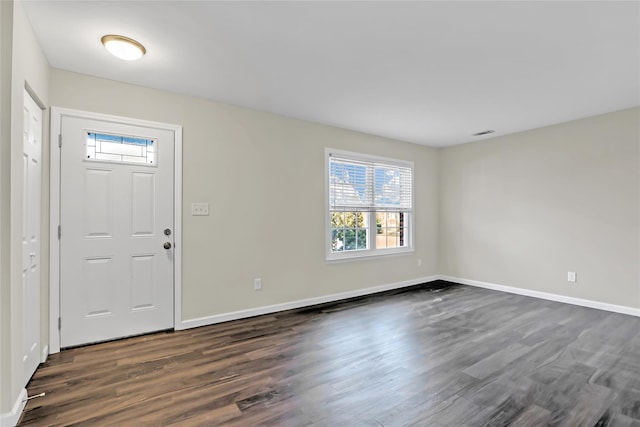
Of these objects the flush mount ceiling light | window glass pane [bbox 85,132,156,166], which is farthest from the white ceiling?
window glass pane [bbox 85,132,156,166]

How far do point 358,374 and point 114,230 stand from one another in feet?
8.52

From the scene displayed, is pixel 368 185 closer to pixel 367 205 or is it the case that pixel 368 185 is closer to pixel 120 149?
pixel 367 205

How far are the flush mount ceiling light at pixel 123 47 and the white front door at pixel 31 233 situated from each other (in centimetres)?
67

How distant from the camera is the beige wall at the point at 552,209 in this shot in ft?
12.8

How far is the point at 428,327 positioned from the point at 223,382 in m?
2.20

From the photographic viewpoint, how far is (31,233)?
95.5 inches

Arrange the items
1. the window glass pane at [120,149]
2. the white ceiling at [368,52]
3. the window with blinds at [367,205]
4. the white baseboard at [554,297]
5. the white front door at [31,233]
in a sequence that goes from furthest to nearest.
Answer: the window with blinds at [367,205] → the white baseboard at [554,297] → the window glass pane at [120,149] → the white front door at [31,233] → the white ceiling at [368,52]

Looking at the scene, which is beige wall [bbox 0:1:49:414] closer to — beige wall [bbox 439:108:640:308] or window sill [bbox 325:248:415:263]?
window sill [bbox 325:248:415:263]

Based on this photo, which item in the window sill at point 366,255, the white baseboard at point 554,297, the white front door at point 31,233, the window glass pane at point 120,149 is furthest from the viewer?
the window sill at point 366,255

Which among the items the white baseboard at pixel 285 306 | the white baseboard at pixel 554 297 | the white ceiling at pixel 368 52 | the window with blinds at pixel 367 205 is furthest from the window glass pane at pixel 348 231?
the white baseboard at pixel 554 297

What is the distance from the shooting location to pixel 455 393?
2146 millimetres

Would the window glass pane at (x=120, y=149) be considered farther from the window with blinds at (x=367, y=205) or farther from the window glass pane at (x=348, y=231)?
the window glass pane at (x=348, y=231)

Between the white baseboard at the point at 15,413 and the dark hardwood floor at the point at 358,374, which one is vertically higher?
the white baseboard at the point at 15,413

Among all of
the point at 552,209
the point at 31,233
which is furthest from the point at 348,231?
the point at 31,233
